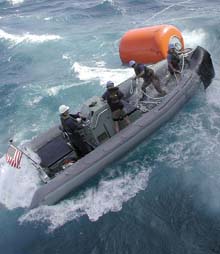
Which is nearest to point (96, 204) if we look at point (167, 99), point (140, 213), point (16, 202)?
point (140, 213)

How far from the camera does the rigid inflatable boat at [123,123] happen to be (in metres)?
9.87

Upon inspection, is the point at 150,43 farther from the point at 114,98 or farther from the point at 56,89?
the point at 56,89

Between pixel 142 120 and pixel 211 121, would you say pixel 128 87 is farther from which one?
pixel 211 121

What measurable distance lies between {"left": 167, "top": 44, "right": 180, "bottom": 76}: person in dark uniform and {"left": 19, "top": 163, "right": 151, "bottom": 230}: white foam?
406cm

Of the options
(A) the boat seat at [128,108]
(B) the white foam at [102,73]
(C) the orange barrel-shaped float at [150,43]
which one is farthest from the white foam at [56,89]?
(A) the boat seat at [128,108]

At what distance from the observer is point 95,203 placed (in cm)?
957

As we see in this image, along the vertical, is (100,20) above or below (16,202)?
below

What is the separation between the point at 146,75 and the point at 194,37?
7945mm

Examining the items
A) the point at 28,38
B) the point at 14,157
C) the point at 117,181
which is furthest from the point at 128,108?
the point at 28,38

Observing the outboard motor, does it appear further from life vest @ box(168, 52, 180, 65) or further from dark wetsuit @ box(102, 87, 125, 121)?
dark wetsuit @ box(102, 87, 125, 121)

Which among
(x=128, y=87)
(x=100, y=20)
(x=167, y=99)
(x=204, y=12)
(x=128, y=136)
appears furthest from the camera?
(x=100, y=20)

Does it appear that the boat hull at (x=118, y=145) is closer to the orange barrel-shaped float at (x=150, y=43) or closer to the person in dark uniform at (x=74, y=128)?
the person in dark uniform at (x=74, y=128)

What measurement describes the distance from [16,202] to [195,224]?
14.8 ft

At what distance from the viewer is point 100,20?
967 inches
